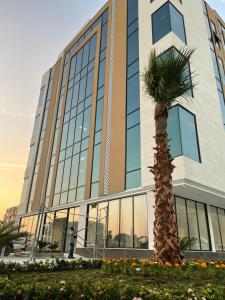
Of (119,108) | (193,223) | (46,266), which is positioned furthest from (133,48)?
(46,266)

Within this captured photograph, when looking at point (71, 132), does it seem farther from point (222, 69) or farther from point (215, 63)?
point (222, 69)

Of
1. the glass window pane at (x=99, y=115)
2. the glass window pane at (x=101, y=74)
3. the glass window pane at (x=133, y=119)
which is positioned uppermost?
the glass window pane at (x=101, y=74)

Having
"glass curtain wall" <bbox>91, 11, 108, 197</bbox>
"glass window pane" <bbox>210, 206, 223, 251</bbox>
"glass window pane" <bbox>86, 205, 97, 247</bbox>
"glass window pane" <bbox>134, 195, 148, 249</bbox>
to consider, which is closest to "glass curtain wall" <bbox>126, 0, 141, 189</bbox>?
"glass window pane" <bbox>134, 195, 148, 249</bbox>

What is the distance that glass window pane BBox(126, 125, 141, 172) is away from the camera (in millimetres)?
17163

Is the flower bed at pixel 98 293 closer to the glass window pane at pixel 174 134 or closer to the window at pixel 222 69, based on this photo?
the glass window pane at pixel 174 134

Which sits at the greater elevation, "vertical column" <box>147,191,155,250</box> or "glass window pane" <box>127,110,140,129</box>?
"glass window pane" <box>127,110,140,129</box>

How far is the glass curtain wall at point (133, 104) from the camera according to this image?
56.0ft

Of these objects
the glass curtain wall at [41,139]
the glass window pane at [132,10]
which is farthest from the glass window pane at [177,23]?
the glass curtain wall at [41,139]

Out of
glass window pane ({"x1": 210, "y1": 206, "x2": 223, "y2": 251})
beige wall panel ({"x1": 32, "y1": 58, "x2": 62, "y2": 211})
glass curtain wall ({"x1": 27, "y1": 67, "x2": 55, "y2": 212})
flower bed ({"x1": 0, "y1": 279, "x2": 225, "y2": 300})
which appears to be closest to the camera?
flower bed ({"x1": 0, "y1": 279, "x2": 225, "y2": 300})

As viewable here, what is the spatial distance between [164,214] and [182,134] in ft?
29.1

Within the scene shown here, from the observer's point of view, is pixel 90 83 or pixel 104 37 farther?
pixel 104 37

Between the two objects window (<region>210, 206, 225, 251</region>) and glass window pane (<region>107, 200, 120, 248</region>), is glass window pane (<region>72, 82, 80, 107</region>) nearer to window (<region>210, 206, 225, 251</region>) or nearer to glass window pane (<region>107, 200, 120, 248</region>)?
glass window pane (<region>107, 200, 120, 248</region>)

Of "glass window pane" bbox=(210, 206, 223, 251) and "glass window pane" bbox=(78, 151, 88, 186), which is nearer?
"glass window pane" bbox=(210, 206, 223, 251)

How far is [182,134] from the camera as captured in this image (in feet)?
49.5
